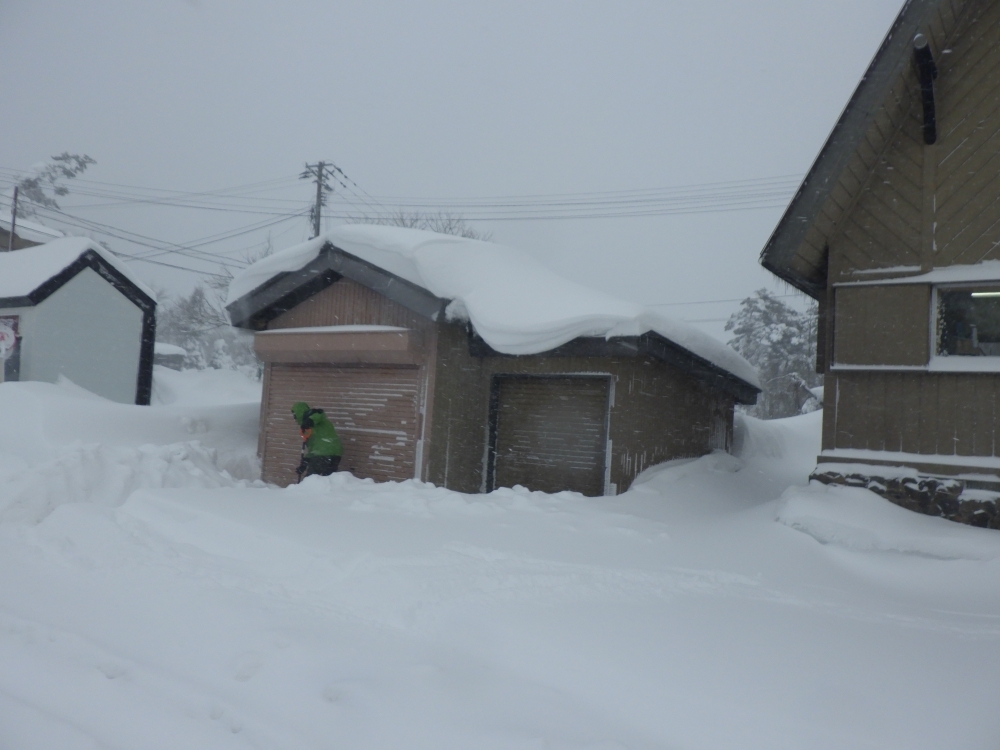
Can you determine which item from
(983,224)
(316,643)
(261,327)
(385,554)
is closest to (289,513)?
(385,554)

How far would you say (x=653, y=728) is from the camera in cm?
314

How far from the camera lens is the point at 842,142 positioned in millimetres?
7379

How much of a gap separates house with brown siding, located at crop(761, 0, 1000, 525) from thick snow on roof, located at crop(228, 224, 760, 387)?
74.9 inches

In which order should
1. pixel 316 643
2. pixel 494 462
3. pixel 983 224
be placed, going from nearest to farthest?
1. pixel 316 643
2. pixel 983 224
3. pixel 494 462

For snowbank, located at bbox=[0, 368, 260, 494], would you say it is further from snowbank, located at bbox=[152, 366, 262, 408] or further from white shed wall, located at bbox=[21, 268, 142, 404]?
snowbank, located at bbox=[152, 366, 262, 408]

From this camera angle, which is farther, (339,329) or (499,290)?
(339,329)

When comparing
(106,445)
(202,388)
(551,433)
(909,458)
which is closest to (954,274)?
(909,458)

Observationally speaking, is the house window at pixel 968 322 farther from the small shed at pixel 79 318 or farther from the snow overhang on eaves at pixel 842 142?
the small shed at pixel 79 318

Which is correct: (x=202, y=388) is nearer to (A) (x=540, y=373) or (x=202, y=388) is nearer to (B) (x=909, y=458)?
(A) (x=540, y=373)

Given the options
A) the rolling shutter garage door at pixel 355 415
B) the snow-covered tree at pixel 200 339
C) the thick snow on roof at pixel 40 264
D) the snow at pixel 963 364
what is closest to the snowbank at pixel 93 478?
the rolling shutter garage door at pixel 355 415

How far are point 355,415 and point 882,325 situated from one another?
7.05m

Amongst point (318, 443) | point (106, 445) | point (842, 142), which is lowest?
point (106, 445)

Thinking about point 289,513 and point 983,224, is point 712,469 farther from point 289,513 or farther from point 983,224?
point 289,513

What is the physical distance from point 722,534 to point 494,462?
172 inches
